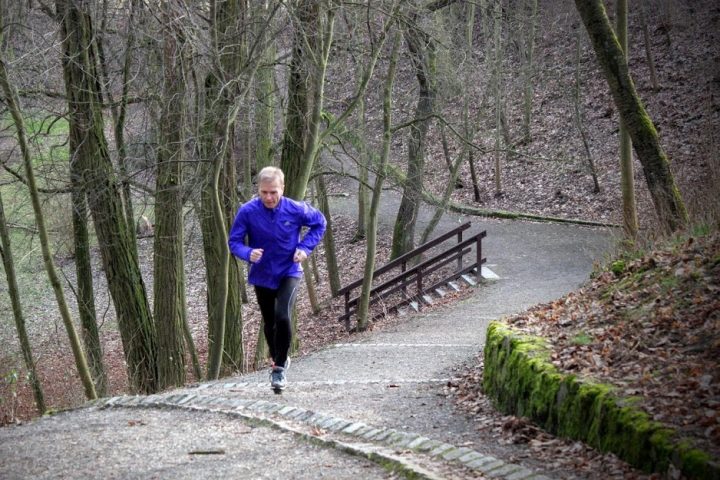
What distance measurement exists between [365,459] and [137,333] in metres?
8.17

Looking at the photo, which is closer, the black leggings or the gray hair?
the gray hair

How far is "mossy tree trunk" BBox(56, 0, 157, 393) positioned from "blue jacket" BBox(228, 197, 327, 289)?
505cm

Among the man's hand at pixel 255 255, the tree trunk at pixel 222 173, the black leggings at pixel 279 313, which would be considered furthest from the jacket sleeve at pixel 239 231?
the tree trunk at pixel 222 173

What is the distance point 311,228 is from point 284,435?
2.28 meters

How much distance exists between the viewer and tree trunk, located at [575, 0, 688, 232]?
38.7 ft

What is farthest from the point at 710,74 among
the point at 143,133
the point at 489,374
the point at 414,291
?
the point at 489,374

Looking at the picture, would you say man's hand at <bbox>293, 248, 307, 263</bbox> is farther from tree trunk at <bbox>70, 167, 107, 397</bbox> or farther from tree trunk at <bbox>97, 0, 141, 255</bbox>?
tree trunk at <bbox>70, 167, 107, 397</bbox>

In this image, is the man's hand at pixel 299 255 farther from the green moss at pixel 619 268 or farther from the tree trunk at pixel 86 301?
the tree trunk at pixel 86 301

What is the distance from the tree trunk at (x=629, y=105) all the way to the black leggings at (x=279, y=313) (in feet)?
20.6

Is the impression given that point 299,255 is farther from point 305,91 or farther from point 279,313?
point 305,91

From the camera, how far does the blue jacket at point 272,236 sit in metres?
7.64

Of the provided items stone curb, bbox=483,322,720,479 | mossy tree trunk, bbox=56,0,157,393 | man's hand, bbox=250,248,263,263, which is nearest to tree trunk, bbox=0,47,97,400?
mossy tree trunk, bbox=56,0,157,393

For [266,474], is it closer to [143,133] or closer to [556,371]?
[556,371]

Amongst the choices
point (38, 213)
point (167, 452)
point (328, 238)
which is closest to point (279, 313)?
A: point (167, 452)
